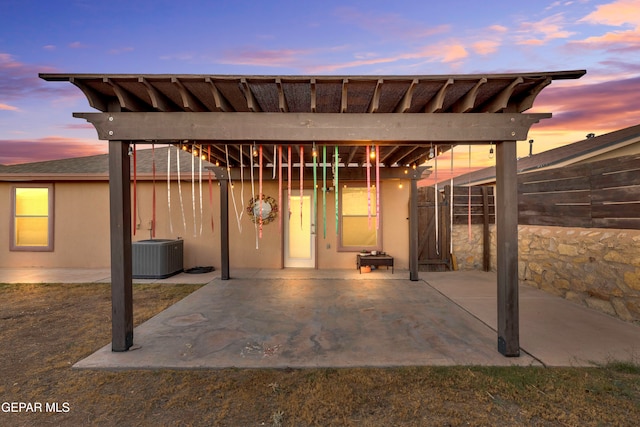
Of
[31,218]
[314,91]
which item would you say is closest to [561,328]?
[314,91]

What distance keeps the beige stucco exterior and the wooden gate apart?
1.64ft

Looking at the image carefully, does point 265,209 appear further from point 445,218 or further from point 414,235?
point 445,218

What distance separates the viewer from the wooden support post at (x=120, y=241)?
3521mm

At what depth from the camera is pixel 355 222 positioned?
30.8ft

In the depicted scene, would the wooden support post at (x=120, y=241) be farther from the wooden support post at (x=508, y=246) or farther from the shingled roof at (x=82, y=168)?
the wooden support post at (x=508, y=246)

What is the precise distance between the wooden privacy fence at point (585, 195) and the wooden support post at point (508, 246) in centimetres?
261

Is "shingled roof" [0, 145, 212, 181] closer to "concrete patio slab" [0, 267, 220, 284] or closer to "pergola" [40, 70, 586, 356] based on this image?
"concrete patio slab" [0, 267, 220, 284]

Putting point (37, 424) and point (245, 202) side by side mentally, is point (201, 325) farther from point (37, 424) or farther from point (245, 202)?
point (245, 202)

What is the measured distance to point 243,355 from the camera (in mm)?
3564

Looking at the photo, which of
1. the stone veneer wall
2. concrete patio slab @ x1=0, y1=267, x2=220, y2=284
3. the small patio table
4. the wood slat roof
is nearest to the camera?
the wood slat roof

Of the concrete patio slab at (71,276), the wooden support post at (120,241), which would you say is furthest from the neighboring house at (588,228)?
the concrete patio slab at (71,276)

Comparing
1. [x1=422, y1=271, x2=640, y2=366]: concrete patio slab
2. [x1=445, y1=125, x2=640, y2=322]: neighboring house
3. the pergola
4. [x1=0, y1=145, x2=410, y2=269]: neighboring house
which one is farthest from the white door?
the pergola

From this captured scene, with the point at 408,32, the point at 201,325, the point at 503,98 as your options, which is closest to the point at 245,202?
the point at 201,325

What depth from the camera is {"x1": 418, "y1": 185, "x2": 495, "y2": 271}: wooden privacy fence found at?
28.8 ft
